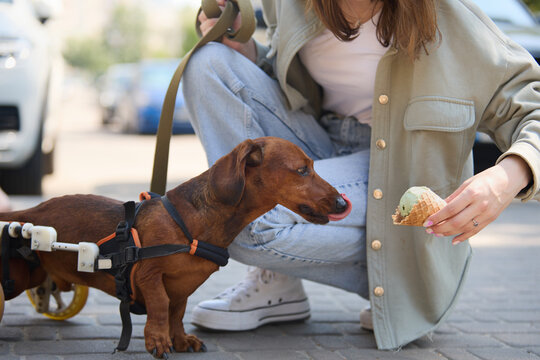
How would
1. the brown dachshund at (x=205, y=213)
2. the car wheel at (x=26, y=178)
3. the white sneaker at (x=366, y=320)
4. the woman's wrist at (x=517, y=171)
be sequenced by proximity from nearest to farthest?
the woman's wrist at (x=517, y=171), the brown dachshund at (x=205, y=213), the white sneaker at (x=366, y=320), the car wheel at (x=26, y=178)

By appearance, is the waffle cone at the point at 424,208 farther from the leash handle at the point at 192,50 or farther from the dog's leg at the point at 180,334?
the leash handle at the point at 192,50

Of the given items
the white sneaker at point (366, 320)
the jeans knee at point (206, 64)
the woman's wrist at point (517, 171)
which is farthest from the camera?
the white sneaker at point (366, 320)

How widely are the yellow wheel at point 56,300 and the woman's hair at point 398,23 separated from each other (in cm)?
144

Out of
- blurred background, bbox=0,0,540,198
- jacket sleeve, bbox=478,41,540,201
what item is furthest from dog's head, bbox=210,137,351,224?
blurred background, bbox=0,0,540,198

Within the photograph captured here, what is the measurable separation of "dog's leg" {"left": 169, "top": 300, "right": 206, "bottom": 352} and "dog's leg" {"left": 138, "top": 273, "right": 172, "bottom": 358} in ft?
0.52

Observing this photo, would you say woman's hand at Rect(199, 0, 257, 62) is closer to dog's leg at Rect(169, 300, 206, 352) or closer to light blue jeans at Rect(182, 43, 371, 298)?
light blue jeans at Rect(182, 43, 371, 298)

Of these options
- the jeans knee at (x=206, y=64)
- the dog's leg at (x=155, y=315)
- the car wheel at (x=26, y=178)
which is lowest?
the car wheel at (x=26, y=178)

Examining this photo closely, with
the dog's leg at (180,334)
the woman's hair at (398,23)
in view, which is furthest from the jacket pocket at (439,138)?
the dog's leg at (180,334)

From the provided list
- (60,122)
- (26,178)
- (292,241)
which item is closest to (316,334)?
(292,241)

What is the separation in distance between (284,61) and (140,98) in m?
14.5

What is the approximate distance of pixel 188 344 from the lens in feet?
8.22

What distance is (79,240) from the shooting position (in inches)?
95.9

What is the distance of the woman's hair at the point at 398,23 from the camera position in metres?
2.47

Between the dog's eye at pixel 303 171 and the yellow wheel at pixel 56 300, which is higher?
the dog's eye at pixel 303 171
